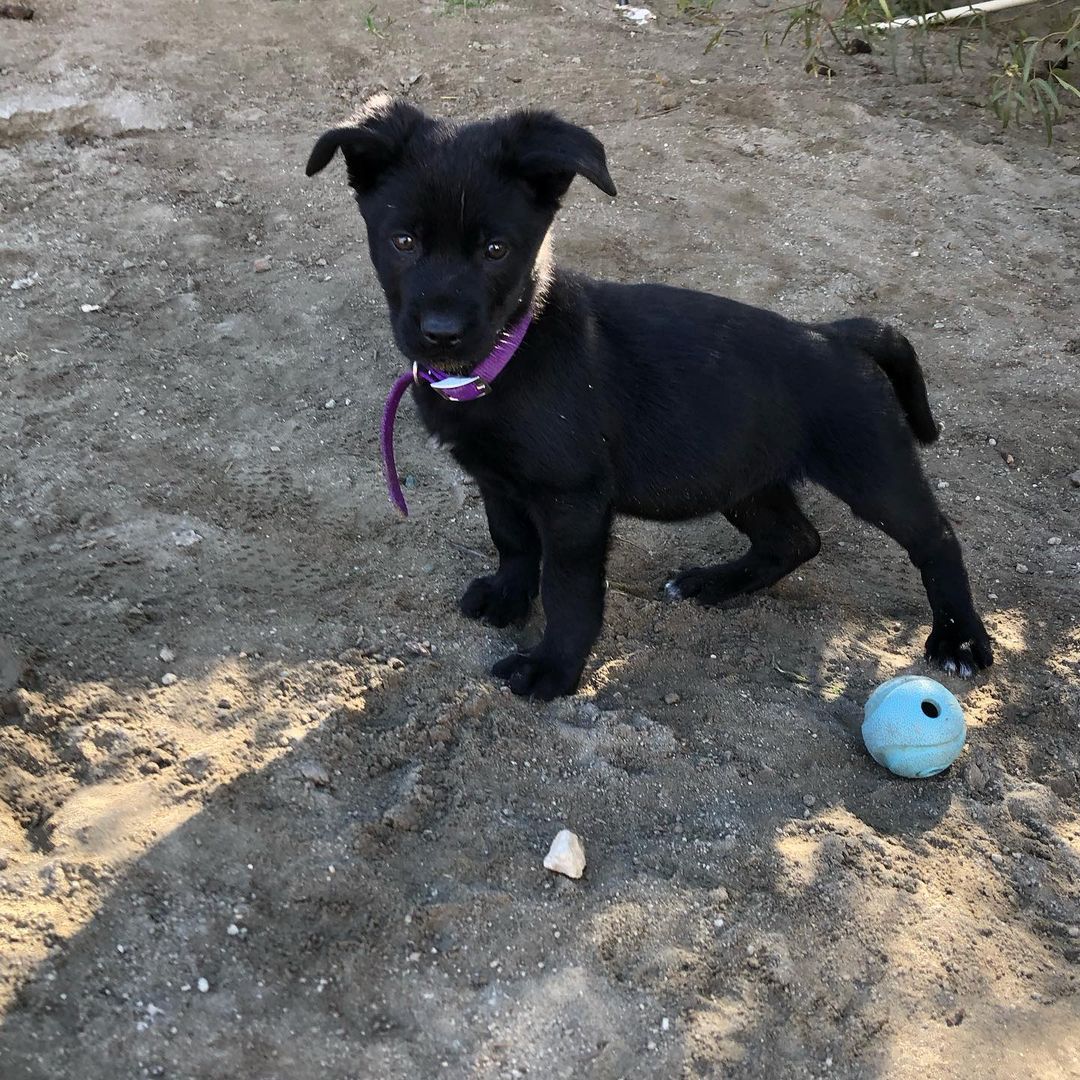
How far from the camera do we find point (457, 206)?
9.05 ft

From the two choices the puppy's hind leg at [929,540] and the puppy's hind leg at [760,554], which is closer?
the puppy's hind leg at [929,540]

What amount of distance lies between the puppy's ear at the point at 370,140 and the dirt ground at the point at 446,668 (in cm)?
143

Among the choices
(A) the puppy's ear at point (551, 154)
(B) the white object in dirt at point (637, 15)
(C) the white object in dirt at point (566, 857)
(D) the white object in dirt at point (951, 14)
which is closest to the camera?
(C) the white object in dirt at point (566, 857)

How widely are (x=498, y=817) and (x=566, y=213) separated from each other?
3.93m

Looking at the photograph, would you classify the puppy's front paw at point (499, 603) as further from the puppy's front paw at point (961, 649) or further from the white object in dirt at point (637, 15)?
the white object in dirt at point (637, 15)

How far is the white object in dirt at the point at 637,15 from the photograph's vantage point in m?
8.02

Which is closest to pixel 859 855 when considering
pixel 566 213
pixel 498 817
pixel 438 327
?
pixel 498 817

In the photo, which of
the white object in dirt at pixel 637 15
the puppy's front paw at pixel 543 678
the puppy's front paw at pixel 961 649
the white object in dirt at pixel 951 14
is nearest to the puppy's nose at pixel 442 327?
the puppy's front paw at pixel 543 678

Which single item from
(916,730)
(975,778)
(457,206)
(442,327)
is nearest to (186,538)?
(442,327)

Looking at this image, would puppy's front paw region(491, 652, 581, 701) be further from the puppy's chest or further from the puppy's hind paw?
the puppy's hind paw

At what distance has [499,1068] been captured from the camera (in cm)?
217

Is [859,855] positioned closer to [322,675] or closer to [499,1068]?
[499,1068]

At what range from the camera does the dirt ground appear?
230cm

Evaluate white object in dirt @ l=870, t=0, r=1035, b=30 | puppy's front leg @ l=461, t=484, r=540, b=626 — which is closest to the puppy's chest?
puppy's front leg @ l=461, t=484, r=540, b=626
